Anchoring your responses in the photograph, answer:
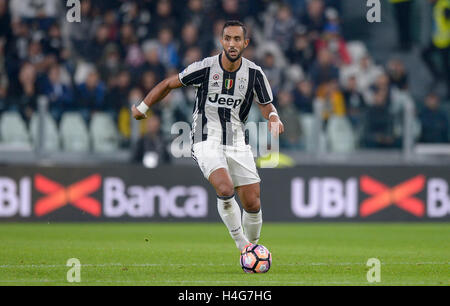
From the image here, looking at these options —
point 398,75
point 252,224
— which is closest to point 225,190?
point 252,224

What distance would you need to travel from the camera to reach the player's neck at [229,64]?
9.16m

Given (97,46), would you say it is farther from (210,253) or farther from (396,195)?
(210,253)

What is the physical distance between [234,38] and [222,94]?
1.91 ft

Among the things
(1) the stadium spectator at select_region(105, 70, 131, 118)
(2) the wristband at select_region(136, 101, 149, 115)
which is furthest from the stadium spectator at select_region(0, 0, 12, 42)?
(2) the wristband at select_region(136, 101, 149, 115)

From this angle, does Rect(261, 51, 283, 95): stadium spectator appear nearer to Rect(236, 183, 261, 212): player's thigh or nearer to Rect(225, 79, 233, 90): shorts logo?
Rect(225, 79, 233, 90): shorts logo

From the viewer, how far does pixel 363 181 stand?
15.7 meters

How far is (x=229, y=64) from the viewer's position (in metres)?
9.16

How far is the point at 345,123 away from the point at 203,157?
22.8ft

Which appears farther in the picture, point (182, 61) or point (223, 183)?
point (182, 61)

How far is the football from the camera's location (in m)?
8.46

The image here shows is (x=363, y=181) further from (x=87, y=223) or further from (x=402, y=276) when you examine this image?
(x=402, y=276)

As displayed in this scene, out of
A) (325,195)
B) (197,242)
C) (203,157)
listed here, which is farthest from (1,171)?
(203,157)

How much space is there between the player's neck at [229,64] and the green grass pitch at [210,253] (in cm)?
189

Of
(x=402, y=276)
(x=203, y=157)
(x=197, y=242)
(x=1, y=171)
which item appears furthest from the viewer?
(x=1, y=171)
